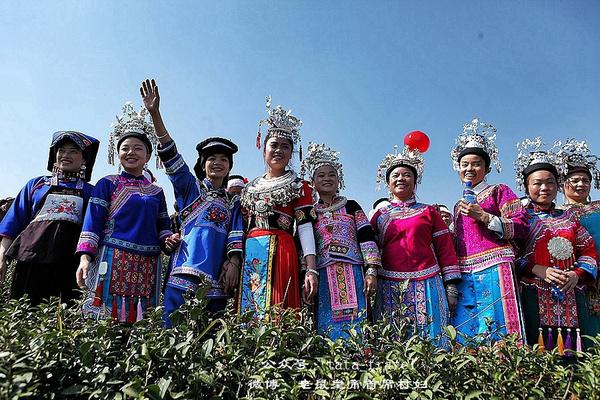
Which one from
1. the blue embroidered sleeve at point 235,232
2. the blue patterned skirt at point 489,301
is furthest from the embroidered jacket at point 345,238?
the blue patterned skirt at point 489,301

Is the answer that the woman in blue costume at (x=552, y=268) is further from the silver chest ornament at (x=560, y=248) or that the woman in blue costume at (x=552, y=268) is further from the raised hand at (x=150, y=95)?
the raised hand at (x=150, y=95)

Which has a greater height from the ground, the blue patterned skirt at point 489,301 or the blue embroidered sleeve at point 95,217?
the blue embroidered sleeve at point 95,217

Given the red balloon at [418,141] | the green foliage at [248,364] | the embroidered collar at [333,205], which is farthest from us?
the red balloon at [418,141]

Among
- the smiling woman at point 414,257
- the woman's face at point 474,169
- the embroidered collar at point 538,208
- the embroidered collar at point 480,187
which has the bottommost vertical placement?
the smiling woman at point 414,257

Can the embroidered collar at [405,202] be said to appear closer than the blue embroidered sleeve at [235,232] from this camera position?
No

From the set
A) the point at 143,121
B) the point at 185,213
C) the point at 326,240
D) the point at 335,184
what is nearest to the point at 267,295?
the point at 326,240

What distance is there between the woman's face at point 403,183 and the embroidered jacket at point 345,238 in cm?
43

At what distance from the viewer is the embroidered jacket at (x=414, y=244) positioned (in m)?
3.66

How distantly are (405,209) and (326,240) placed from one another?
0.80 m

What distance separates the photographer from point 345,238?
3.71 m

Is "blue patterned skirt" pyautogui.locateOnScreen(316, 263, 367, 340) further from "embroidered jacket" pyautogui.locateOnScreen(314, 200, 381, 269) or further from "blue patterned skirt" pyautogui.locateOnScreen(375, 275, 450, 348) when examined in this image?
"blue patterned skirt" pyautogui.locateOnScreen(375, 275, 450, 348)

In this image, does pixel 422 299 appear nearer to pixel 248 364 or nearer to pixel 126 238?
pixel 248 364

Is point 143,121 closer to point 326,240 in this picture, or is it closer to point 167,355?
point 326,240

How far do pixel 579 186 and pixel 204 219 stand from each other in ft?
11.9
